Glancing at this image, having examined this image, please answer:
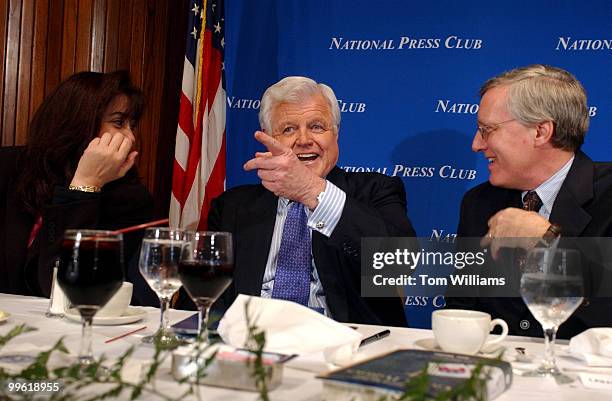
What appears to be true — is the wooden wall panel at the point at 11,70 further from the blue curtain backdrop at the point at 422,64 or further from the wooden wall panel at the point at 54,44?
the blue curtain backdrop at the point at 422,64

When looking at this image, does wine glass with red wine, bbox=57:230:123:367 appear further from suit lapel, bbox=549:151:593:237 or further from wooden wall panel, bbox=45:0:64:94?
wooden wall panel, bbox=45:0:64:94

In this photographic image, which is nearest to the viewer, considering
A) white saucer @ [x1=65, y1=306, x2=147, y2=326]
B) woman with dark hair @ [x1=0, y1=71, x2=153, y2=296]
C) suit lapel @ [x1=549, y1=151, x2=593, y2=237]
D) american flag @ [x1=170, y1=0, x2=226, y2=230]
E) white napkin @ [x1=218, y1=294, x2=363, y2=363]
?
white napkin @ [x1=218, y1=294, x2=363, y2=363]

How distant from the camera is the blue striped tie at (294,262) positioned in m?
2.12

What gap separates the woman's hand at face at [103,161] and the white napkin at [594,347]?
5.12 ft

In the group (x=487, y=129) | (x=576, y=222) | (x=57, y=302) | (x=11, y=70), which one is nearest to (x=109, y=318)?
(x=57, y=302)

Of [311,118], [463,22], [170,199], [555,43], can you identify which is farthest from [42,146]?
[555,43]

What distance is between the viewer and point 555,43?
3.49 m

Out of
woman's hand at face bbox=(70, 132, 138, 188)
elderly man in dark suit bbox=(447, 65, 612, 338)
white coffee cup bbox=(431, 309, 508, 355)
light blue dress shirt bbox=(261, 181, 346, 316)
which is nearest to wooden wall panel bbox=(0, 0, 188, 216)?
woman's hand at face bbox=(70, 132, 138, 188)

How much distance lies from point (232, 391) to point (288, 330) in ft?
0.77

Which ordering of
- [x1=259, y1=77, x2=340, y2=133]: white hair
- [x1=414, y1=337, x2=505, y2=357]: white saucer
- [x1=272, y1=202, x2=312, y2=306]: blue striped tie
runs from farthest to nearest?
[x1=259, y1=77, x2=340, y2=133]: white hair
[x1=272, y1=202, x2=312, y2=306]: blue striped tie
[x1=414, y1=337, x2=505, y2=357]: white saucer

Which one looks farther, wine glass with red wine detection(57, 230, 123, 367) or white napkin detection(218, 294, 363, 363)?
white napkin detection(218, 294, 363, 363)

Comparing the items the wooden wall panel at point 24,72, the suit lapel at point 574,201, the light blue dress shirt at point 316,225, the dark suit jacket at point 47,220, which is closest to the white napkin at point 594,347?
the suit lapel at point 574,201

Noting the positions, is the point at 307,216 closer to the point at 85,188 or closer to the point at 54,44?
the point at 85,188

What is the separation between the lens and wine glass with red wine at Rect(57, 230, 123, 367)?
40.6 inches
